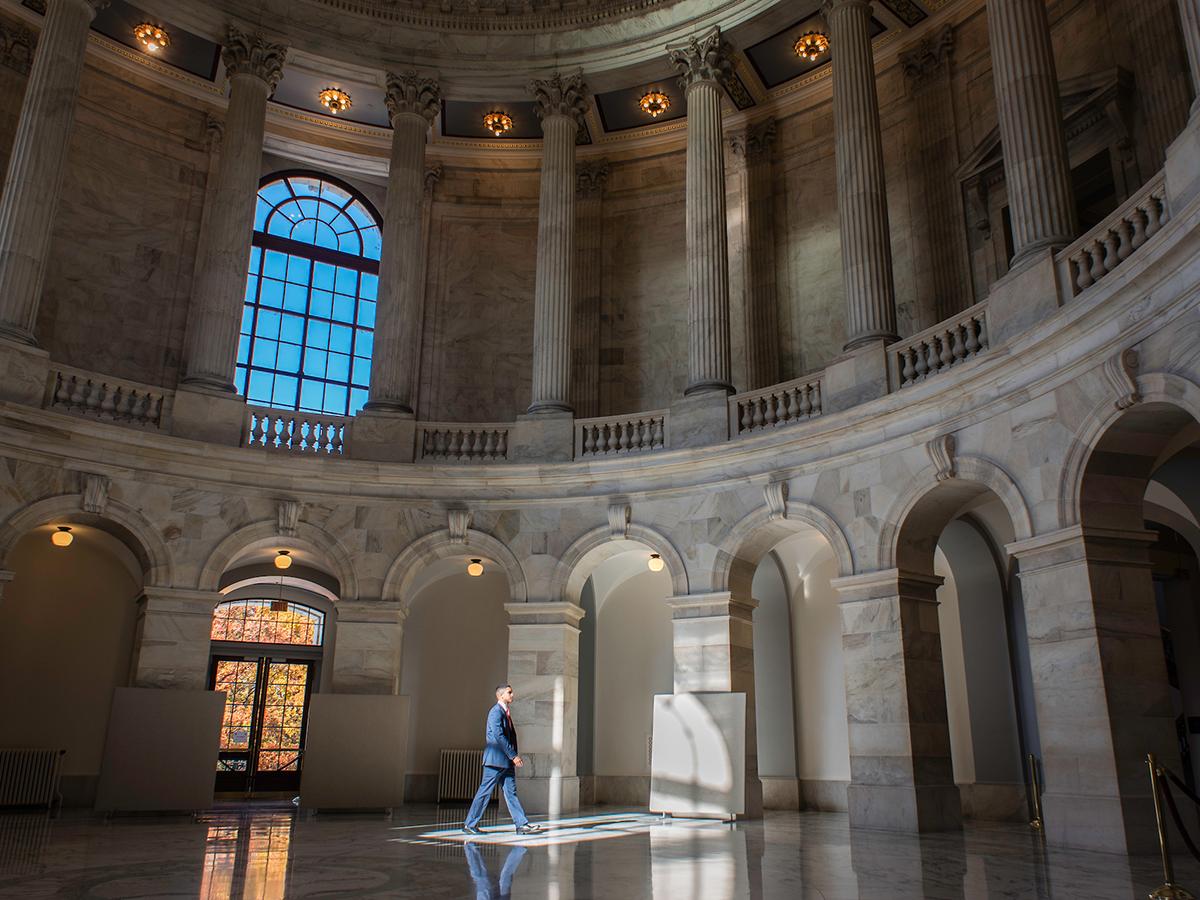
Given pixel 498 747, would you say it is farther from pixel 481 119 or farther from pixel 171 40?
pixel 171 40

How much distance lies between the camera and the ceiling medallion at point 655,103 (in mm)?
22906

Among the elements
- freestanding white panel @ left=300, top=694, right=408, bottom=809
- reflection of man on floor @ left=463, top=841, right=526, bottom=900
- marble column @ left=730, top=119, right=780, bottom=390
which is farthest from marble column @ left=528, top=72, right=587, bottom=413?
reflection of man on floor @ left=463, top=841, right=526, bottom=900

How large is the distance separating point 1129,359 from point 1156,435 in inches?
48.7

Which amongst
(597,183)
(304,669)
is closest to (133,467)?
(304,669)

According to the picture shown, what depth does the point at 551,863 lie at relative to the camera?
9.68 m

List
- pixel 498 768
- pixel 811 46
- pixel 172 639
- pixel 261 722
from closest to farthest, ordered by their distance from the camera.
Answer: pixel 498 768 → pixel 172 639 → pixel 811 46 → pixel 261 722

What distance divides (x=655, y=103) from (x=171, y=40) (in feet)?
34.3

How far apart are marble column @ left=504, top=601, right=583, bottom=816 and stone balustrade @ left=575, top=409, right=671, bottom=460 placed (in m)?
3.02

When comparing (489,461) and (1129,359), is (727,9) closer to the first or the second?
(489,461)

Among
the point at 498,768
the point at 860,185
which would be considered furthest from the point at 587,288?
the point at 498,768

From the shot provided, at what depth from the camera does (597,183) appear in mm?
24734

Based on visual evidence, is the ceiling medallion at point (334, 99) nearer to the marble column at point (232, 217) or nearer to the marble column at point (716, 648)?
the marble column at point (232, 217)

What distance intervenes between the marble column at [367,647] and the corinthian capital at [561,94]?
10.9 meters

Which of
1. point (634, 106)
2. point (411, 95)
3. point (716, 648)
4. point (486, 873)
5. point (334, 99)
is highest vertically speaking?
point (634, 106)
